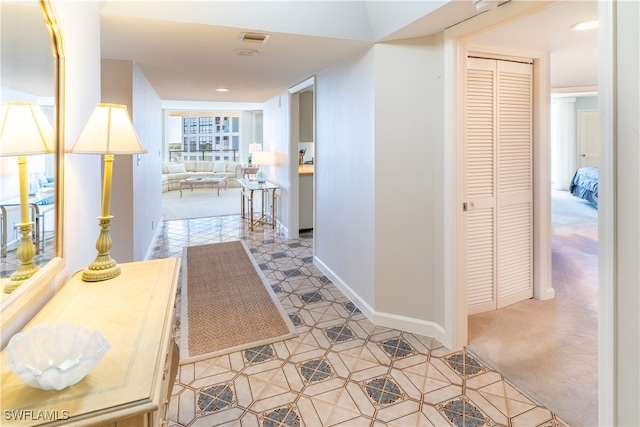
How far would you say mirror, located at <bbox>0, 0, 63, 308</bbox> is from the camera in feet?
3.25

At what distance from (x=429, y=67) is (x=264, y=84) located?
2.52 metres

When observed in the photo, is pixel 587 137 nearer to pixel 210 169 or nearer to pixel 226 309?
pixel 226 309

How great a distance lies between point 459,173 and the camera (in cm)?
231

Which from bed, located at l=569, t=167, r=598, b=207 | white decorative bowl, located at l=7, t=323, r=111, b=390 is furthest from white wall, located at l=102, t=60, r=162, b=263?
bed, located at l=569, t=167, r=598, b=207

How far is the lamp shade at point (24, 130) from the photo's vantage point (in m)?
0.97

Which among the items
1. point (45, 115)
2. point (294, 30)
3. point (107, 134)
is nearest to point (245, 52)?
point (294, 30)

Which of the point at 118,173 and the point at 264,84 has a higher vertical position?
the point at 264,84

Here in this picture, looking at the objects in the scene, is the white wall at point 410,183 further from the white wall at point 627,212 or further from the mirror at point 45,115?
the mirror at point 45,115

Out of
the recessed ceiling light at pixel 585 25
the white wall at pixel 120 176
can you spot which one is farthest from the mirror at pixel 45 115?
the recessed ceiling light at pixel 585 25

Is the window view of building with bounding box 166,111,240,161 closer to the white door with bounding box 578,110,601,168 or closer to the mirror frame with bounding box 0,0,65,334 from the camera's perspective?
the white door with bounding box 578,110,601,168

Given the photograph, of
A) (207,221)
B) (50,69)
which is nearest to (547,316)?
(50,69)

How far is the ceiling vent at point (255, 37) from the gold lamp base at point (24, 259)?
1.81 metres

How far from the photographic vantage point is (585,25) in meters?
2.37

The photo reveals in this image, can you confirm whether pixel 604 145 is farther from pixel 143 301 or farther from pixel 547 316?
pixel 547 316
